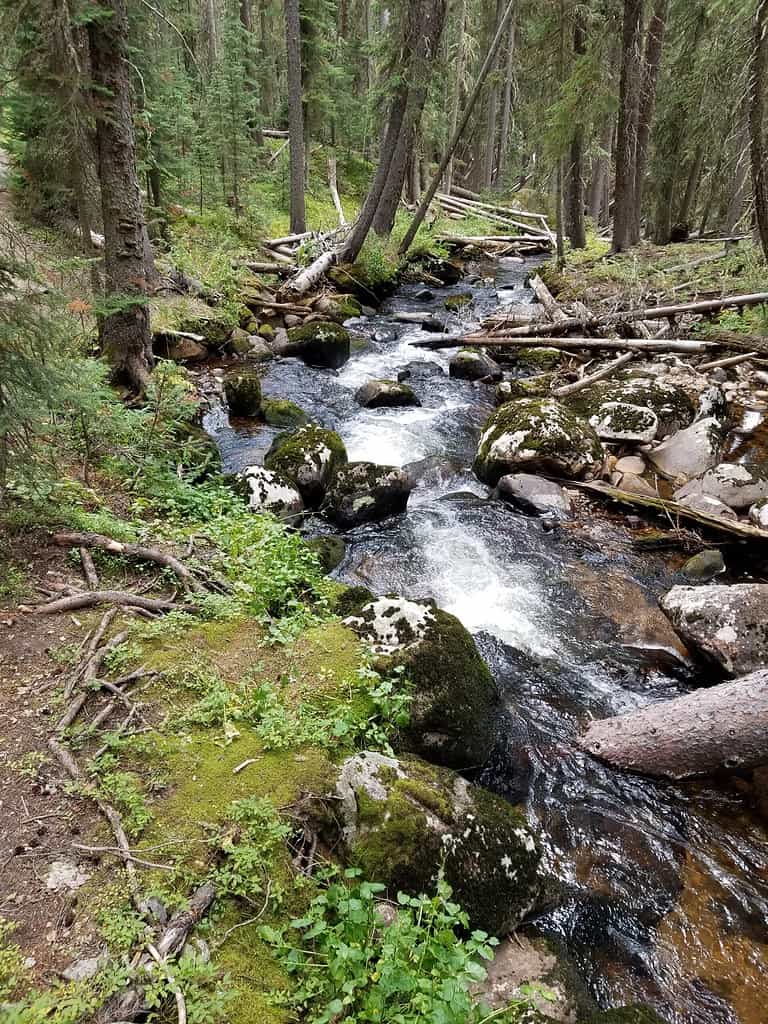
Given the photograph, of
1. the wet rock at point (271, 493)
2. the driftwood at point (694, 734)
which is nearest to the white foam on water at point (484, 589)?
the driftwood at point (694, 734)

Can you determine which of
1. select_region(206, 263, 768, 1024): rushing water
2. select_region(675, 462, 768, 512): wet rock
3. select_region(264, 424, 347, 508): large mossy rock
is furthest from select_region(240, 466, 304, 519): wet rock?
select_region(675, 462, 768, 512): wet rock

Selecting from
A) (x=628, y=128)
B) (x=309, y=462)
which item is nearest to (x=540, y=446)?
(x=309, y=462)

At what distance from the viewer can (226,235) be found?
1678 cm

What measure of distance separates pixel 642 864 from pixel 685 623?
7.40 feet

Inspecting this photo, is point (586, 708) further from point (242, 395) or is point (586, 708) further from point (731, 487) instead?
point (242, 395)

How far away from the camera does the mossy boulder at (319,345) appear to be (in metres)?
12.5

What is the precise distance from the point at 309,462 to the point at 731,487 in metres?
5.42

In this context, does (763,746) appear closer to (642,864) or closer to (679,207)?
(642,864)

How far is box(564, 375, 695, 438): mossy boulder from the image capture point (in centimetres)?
888

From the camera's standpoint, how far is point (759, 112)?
8.31 meters

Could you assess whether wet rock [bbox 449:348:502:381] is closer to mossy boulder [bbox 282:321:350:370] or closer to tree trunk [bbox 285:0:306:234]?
mossy boulder [bbox 282:321:350:370]

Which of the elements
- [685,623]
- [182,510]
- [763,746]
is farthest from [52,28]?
[763,746]

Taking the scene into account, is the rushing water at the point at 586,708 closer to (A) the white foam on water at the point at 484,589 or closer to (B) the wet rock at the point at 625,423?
(A) the white foam on water at the point at 484,589

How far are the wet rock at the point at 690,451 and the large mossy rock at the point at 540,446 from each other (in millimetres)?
948
